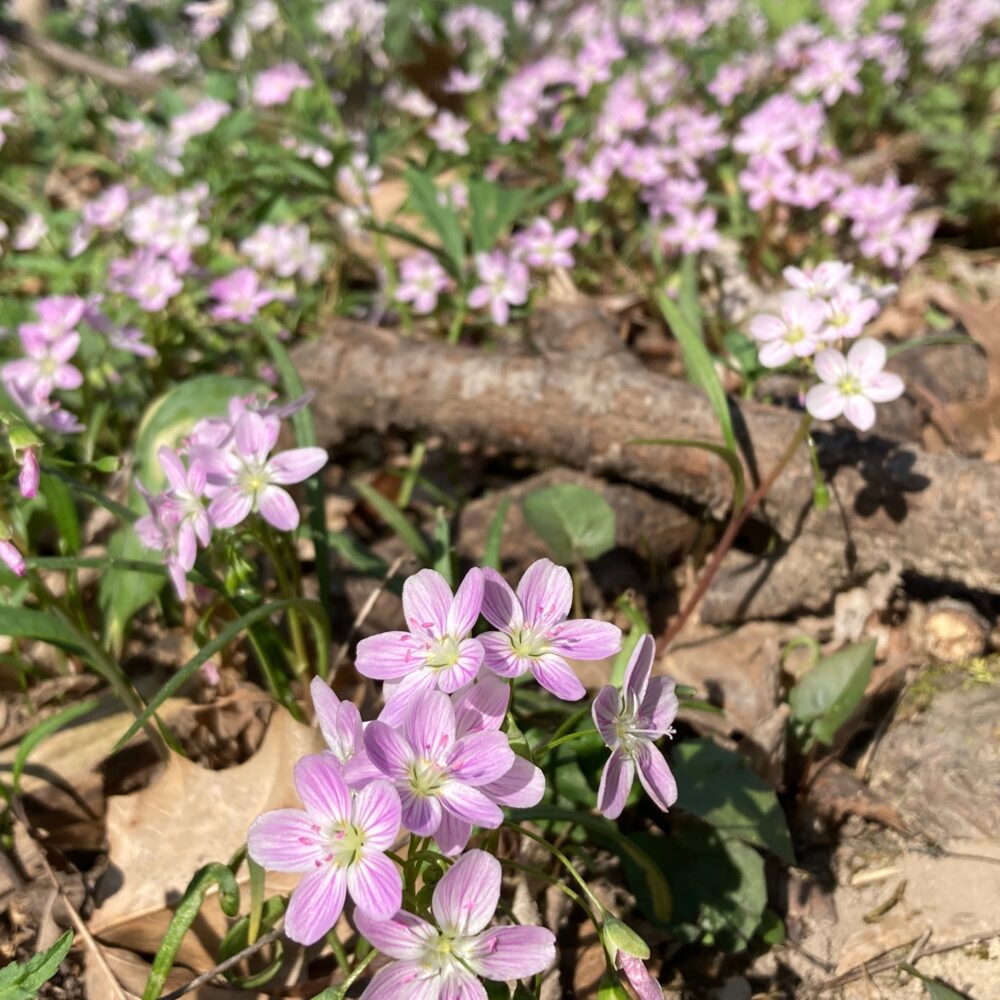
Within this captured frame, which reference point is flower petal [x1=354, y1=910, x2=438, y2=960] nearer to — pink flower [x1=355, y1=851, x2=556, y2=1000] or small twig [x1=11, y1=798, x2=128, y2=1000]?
pink flower [x1=355, y1=851, x2=556, y2=1000]

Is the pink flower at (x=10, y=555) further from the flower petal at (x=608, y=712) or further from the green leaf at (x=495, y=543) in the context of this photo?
the flower petal at (x=608, y=712)

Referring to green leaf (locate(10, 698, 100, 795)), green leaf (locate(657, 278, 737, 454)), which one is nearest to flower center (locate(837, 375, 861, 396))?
green leaf (locate(657, 278, 737, 454))

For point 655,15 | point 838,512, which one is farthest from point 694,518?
point 655,15

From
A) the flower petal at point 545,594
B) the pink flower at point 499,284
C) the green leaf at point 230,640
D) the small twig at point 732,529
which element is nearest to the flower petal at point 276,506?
the green leaf at point 230,640

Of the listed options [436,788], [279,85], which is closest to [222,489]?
[436,788]

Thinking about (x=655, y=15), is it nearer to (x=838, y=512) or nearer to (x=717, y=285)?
(x=717, y=285)
